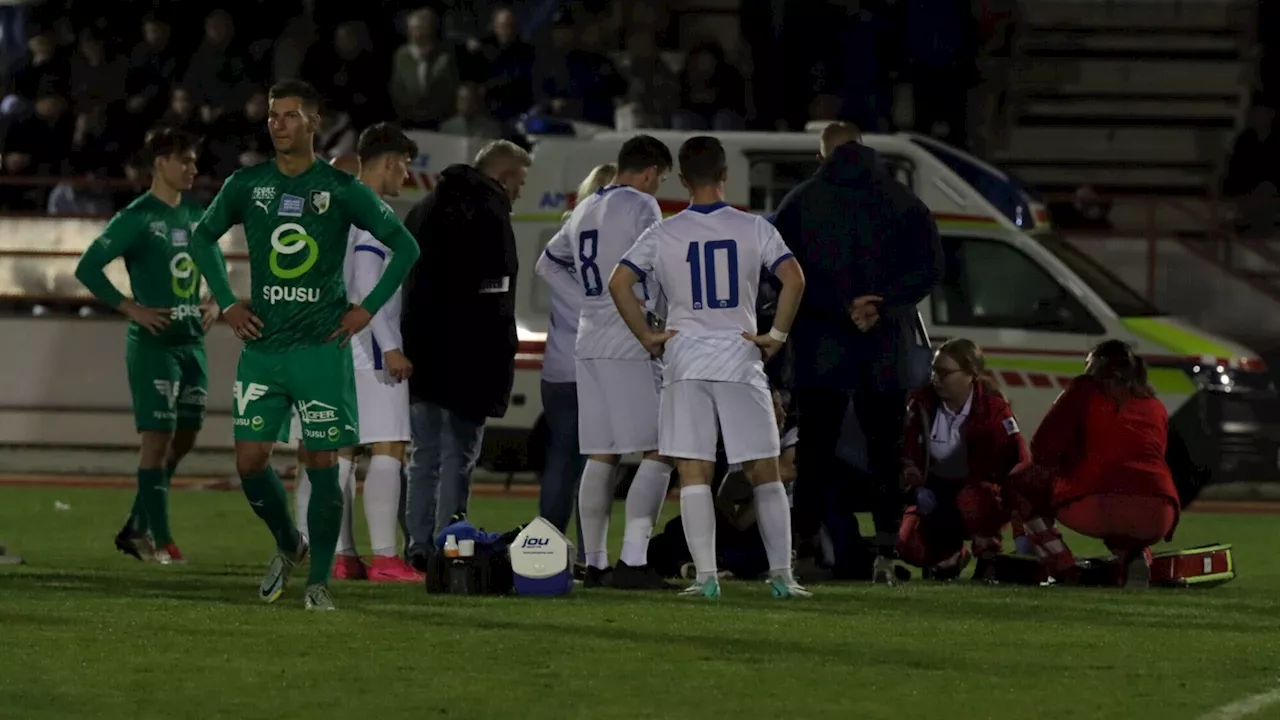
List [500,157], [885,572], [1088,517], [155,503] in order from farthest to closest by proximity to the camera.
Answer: [155,503] < [500,157] < [1088,517] < [885,572]

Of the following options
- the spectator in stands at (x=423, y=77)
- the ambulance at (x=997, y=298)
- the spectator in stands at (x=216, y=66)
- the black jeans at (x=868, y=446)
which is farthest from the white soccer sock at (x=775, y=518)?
the spectator in stands at (x=216, y=66)

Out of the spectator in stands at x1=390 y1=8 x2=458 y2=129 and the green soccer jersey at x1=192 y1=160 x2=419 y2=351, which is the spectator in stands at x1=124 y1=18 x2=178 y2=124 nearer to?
the spectator in stands at x1=390 y1=8 x2=458 y2=129

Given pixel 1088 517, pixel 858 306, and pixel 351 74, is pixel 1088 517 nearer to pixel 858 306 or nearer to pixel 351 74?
pixel 858 306

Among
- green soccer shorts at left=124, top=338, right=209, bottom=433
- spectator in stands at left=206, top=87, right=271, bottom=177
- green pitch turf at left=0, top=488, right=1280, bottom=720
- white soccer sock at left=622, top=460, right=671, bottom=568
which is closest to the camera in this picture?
green pitch turf at left=0, top=488, right=1280, bottom=720

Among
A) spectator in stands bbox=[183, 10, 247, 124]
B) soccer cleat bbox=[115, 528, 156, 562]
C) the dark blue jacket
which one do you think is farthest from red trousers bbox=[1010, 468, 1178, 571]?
spectator in stands bbox=[183, 10, 247, 124]

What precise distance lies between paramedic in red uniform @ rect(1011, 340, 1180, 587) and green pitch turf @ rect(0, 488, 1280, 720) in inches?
15.5

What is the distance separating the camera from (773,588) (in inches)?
431

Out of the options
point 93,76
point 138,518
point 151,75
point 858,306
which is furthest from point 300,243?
point 93,76

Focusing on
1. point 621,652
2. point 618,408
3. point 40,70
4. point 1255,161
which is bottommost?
point 621,652

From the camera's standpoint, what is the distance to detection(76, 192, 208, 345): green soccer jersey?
13.0 metres

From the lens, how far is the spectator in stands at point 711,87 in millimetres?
20734

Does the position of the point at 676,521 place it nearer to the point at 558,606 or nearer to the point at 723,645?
the point at 558,606

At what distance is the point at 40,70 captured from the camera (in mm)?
23109

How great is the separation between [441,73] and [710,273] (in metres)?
11.0
